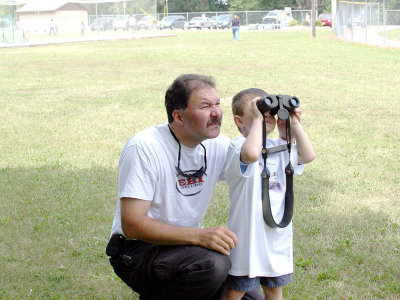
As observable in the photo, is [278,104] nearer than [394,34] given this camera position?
Yes

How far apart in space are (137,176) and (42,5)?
3872 cm

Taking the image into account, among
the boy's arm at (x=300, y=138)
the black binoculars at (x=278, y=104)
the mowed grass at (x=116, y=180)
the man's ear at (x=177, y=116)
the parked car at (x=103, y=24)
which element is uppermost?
the parked car at (x=103, y=24)

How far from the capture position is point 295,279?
13.1 ft

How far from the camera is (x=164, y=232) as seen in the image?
2.98 metres

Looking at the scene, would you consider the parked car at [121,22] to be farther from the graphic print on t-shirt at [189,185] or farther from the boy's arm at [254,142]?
the boy's arm at [254,142]

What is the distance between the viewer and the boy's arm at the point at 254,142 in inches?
108

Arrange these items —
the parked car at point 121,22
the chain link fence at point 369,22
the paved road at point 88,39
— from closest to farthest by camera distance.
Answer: the chain link fence at point 369,22, the paved road at point 88,39, the parked car at point 121,22

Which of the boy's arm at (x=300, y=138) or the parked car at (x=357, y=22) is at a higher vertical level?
the parked car at (x=357, y=22)

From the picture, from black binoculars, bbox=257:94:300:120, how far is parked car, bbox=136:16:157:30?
41.5 metres

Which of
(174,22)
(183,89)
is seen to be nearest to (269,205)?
(183,89)

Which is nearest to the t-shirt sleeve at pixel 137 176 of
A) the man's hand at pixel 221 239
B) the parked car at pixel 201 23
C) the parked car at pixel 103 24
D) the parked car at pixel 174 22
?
the man's hand at pixel 221 239

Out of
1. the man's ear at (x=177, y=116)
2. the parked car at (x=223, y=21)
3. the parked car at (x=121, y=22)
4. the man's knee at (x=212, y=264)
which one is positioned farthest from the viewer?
the parked car at (x=223, y=21)

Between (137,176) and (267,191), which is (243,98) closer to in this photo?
(267,191)

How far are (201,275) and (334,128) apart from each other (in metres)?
6.32
